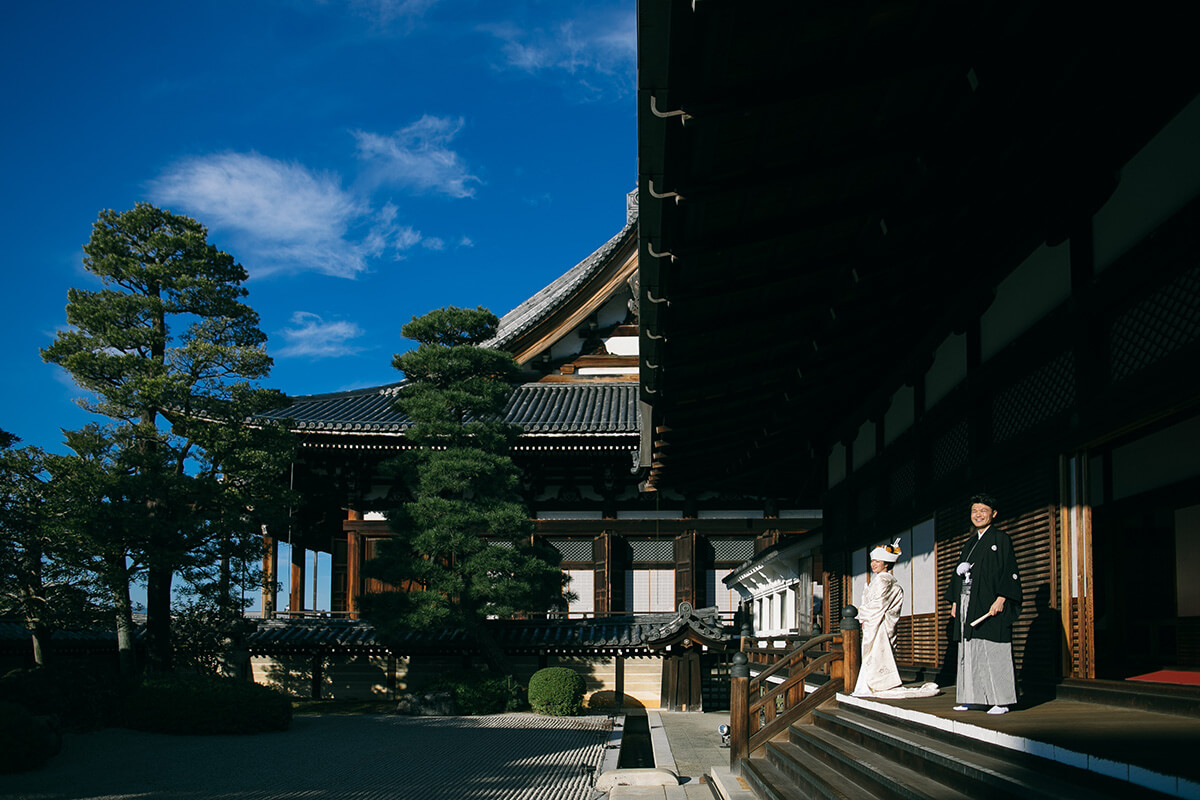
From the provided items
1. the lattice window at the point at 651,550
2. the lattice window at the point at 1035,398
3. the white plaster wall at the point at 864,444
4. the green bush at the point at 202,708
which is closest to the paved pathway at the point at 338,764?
the green bush at the point at 202,708

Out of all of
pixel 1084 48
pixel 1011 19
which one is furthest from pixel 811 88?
pixel 1084 48

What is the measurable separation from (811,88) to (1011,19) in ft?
3.06

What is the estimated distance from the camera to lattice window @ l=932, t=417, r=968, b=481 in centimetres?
817

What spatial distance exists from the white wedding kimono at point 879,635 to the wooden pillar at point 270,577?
13.6 metres

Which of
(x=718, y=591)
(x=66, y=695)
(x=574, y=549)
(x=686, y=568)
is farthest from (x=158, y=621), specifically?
(x=718, y=591)

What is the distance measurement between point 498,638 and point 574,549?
10.6 ft

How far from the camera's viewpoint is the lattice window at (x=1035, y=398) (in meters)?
6.03

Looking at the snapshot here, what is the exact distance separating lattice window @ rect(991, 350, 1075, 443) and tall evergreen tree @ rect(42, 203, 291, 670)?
14.3 meters

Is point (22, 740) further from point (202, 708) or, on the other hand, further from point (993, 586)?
point (993, 586)

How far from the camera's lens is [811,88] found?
4.49 meters

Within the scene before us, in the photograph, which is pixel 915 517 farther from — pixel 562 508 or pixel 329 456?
pixel 329 456

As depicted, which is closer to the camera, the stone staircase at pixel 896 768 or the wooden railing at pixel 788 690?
the stone staircase at pixel 896 768

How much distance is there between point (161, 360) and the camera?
1800 cm

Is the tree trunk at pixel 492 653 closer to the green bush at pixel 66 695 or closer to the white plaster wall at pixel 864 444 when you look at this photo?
the green bush at pixel 66 695
